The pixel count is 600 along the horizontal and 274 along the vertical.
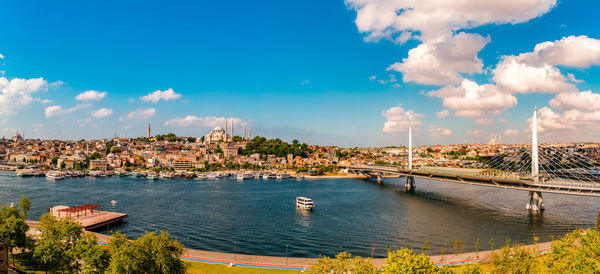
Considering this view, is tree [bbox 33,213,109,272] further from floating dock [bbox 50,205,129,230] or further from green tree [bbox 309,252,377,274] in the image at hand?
floating dock [bbox 50,205,129,230]

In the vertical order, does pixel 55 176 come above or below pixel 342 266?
below

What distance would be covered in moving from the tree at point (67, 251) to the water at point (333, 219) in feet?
34.8

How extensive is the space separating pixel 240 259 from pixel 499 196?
48.4 metres

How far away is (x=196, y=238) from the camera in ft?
89.7

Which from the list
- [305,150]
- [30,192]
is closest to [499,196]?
[30,192]

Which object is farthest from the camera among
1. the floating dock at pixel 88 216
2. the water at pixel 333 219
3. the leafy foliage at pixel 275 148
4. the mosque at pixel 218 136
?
the mosque at pixel 218 136

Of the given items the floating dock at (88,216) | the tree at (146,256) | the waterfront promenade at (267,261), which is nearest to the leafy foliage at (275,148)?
the floating dock at (88,216)

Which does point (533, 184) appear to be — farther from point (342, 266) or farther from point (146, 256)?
point (146, 256)

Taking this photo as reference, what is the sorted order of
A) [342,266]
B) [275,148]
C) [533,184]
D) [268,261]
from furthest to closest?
[275,148], [533,184], [268,261], [342,266]

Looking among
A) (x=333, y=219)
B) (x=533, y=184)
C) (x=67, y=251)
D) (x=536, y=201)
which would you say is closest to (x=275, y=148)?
(x=333, y=219)

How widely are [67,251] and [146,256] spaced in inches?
177

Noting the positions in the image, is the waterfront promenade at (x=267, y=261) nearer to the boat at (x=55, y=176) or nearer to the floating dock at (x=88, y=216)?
the floating dock at (x=88, y=216)

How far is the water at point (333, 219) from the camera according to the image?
1046 inches

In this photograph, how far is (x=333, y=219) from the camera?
35656mm
